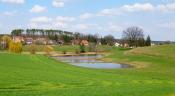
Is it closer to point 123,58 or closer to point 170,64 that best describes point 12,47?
point 123,58

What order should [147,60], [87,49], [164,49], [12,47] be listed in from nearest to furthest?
[147,60] < [164,49] < [12,47] < [87,49]

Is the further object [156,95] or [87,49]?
[87,49]

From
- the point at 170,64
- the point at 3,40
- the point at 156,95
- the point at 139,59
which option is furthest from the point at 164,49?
the point at 156,95

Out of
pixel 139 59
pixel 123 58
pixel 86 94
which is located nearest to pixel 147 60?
pixel 139 59

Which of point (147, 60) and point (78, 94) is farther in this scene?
point (147, 60)

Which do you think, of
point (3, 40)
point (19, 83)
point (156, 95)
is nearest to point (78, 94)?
point (156, 95)

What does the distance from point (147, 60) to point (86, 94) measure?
7350 cm

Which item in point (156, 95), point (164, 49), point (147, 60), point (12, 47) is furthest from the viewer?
point (12, 47)

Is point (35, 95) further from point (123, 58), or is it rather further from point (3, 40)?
point (3, 40)

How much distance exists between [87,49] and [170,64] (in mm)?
105674

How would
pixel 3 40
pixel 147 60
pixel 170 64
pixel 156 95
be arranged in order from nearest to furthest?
pixel 156 95
pixel 170 64
pixel 147 60
pixel 3 40

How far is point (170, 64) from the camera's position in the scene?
3049 inches

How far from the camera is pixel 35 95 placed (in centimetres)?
1789

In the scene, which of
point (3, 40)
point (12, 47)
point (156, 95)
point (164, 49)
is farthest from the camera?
point (3, 40)
